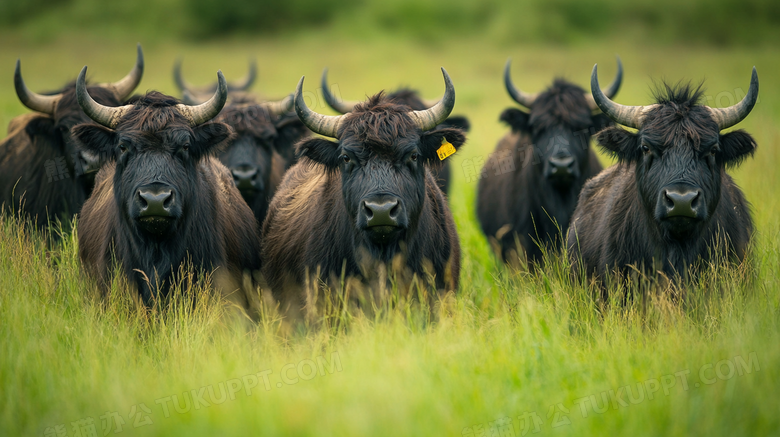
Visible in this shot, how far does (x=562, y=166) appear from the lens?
8.11 meters

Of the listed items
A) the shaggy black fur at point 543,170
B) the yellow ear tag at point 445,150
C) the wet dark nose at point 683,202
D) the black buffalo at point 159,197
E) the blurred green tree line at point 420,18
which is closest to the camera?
the wet dark nose at point 683,202

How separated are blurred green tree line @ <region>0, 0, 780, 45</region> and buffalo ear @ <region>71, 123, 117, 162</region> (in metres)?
48.5

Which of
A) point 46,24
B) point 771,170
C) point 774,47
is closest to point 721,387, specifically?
point 771,170

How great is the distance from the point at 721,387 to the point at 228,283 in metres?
4.09

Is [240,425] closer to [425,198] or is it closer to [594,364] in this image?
[594,364]

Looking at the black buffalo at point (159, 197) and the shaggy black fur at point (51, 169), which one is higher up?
the shaggy black fur at point (51, 169)

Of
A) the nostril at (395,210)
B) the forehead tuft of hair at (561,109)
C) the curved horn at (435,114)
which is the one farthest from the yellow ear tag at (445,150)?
the forehead tuft of hair at (561,109)

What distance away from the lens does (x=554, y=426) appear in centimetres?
374

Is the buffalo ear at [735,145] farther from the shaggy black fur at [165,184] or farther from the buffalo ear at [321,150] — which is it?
the shaggy black fur at [165,184]

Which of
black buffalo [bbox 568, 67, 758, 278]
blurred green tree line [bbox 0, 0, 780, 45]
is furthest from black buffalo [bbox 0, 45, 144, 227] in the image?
blurred green tree line [bbox 0, 0, 780, 45]

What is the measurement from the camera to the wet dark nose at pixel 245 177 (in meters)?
8.32

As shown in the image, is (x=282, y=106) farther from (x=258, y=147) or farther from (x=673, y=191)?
(x=673, y=191)

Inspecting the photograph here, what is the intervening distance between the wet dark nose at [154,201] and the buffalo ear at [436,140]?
2.18 metres

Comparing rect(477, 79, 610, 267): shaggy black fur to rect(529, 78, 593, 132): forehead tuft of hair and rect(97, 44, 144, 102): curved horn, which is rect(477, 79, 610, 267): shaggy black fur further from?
rect(97, 44, 144, 102): curved horn
